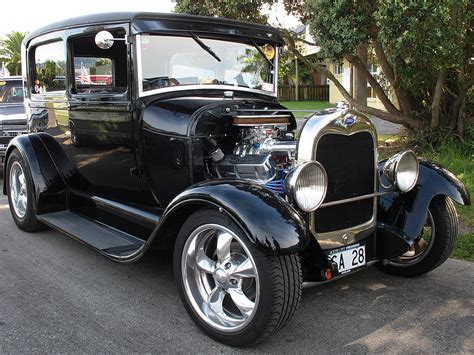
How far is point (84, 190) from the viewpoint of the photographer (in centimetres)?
479

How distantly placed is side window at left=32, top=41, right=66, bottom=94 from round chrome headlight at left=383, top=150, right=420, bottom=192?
310 cm

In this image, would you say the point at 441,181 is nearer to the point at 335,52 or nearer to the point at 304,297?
the point at 304,297

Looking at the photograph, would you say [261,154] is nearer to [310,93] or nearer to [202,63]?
[202,63]

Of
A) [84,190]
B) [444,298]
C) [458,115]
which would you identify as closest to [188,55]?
[84,190]

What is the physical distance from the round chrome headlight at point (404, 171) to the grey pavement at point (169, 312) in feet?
2.64

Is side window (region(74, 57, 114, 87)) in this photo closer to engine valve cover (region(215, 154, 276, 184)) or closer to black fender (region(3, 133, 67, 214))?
black fender (region(3, 133, 67, 214))

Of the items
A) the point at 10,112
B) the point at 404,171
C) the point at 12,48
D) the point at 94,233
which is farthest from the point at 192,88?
the point at 12,48

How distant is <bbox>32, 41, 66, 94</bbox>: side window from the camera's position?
4672mm

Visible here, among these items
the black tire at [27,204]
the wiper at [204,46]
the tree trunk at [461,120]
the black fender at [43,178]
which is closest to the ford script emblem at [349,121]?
the wiper at [204,46]

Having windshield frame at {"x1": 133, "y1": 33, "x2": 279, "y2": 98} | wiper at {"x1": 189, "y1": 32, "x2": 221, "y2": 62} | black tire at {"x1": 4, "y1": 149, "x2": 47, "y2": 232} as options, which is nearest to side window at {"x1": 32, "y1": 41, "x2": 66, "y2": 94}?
black tire at {"x1": 4, "y1": 149, "x2": 47, "y2": 232}

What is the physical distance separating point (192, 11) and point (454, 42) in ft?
15.3

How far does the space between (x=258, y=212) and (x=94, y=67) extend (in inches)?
104

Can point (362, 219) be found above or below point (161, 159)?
below

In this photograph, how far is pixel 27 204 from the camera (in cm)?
499
